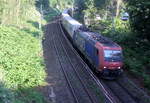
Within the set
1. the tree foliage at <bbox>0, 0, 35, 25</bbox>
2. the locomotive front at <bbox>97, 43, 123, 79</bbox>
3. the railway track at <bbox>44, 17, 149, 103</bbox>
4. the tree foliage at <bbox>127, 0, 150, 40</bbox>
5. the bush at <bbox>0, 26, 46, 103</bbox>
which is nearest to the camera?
the bush at <bbox>0, 26, 46, 103</bbox>

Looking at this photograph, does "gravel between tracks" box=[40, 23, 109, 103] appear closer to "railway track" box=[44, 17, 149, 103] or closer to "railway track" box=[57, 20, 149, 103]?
"railway track" box=[44, 17, 149, 103]

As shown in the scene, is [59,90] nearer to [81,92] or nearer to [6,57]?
[81,92]

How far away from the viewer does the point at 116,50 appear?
68.1 feet

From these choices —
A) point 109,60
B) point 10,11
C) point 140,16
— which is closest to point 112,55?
point 109,60

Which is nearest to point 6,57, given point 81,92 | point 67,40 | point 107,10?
point 81,92

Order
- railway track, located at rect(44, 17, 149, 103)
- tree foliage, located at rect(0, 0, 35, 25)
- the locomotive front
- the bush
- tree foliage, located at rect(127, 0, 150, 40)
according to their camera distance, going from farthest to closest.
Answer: tree foliage, located at rect(0, 0, 35, 25)
tree foliage, located at rect(127, 0, 150, 40)
the locomotive front
railway track, located at rect(44, 17, 149, 103)
the bush

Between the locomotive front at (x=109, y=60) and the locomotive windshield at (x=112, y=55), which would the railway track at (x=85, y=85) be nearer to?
the locomotive front at (x=109, y=60)

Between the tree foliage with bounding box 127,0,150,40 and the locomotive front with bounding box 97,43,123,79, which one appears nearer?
the locomotive front with bounding box 97,43,123,79

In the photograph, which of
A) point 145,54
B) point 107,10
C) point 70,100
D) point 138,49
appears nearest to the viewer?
point 70,100

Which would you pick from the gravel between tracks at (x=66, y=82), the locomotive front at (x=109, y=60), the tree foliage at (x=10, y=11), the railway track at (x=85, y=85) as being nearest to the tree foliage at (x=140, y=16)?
the locomotive front at (x=109, y=60)

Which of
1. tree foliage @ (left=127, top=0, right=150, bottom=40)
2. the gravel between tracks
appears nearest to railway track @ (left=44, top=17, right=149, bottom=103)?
the gravel between tracks

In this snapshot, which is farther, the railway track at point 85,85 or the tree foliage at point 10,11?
the tree foliage at point 10,11

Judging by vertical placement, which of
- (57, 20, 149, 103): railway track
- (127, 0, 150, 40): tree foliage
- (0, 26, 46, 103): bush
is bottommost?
(57, 20, 149, 103): railway track

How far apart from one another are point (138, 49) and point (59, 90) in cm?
1150
